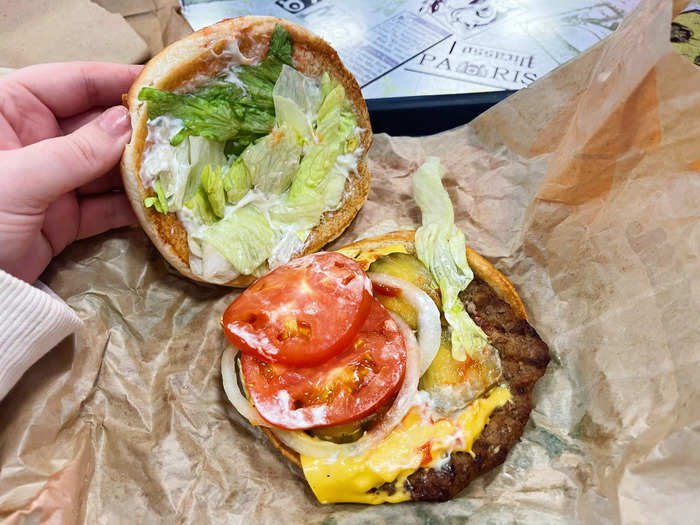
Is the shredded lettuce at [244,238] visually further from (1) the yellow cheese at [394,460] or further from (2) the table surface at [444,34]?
(2) the table surface at [444,34]

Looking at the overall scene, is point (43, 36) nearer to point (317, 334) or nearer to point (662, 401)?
point (317, 334)

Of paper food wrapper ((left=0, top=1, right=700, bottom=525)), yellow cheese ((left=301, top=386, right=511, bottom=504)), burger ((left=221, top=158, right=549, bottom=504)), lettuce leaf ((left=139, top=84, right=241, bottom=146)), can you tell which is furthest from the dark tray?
yellow cheese ((left=301, top=386, right=511, bottom=504))

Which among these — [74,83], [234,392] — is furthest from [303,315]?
[74,83]

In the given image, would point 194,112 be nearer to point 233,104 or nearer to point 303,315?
point 233,104

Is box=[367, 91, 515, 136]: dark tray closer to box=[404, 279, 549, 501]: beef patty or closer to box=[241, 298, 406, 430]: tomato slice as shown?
box=[404, 279, 549, 501]: beef patty

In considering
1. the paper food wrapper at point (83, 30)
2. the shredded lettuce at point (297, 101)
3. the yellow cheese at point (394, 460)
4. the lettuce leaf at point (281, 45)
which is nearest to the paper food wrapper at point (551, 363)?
the yellow cheese at point (394, 460)

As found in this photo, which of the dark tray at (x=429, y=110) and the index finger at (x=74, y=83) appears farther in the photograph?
the dark tray at (x=429, y=110)

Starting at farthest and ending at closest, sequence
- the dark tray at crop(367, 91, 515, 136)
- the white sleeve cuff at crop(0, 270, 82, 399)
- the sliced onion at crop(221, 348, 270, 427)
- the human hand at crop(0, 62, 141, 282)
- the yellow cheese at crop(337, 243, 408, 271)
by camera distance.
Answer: the dark tray at crop(367, 91, 515, 136) < the yellow cheese at crop(337, 243, 408, 271) < the sliced onion at crop(221, 348, 270, 427) < the human hand at crop(0, 62, 141, 282) < the white sleeve cuff at crop(0, 270, 82, 399)
